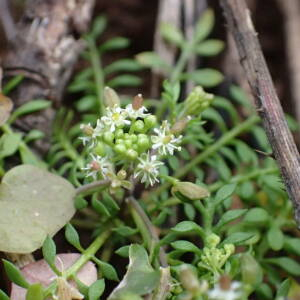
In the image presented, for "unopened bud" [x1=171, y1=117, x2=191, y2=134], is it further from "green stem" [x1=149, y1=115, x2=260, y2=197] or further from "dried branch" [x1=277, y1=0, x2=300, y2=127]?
"dried branch" [x1=277, y1=0, x2=300, y2=127]

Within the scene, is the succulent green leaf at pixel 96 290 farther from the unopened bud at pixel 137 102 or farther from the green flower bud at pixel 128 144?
the unopened bud at pixel 137 102

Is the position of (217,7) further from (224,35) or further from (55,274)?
(55,274)

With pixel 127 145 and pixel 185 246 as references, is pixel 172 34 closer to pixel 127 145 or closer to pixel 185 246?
pixel 127 145

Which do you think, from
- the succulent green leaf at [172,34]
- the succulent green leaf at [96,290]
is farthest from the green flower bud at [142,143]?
the succulent green leaf at [172,34]

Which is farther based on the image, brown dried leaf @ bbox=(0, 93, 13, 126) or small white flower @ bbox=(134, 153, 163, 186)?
brown dried leaf @ bbox=(0, 93, 13, 126)

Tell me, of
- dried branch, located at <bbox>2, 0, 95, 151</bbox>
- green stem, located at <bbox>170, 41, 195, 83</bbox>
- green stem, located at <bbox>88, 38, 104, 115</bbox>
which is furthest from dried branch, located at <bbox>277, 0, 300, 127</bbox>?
dried branch, located at <bbox>2, 0, 95, 151</bbox>

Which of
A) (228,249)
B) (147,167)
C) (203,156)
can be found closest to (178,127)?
(147,167)
